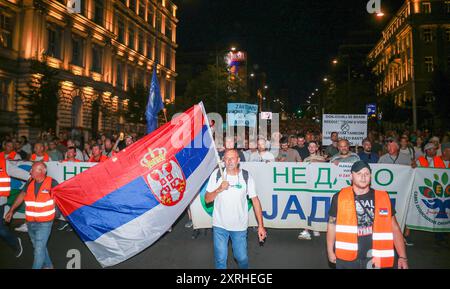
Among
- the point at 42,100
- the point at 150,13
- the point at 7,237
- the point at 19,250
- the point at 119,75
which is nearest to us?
the point at 7,237

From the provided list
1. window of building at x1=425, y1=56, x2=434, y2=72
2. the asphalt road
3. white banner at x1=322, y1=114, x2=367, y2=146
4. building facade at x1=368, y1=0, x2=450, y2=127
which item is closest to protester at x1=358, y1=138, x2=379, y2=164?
the asphalt road

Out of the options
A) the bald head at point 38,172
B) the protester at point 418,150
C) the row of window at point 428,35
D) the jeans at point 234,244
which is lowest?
the jeans at point 234,244

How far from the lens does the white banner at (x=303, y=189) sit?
7.38 metres

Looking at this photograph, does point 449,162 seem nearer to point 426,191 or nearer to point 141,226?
point 426,191

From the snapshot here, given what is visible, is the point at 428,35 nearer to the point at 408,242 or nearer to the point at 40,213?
the point at 408,242

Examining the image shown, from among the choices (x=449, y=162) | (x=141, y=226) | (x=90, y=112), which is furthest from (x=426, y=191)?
(x=90, y=112)

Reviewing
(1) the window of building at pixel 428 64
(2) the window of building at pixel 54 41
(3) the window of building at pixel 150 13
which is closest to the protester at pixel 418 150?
(2) the window of building at pixel 54 41

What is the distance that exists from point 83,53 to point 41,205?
3275 centimetres

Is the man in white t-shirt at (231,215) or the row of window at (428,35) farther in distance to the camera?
the row of window at (428,35)

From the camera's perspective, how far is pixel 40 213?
502 centimetres

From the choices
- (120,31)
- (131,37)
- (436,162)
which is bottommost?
(436,162)

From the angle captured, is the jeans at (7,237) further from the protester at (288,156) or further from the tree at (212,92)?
the tree at (212,92)

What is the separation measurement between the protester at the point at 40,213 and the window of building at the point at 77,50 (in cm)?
3112

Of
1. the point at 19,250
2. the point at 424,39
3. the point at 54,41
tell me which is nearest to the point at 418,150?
the point at 19,250
